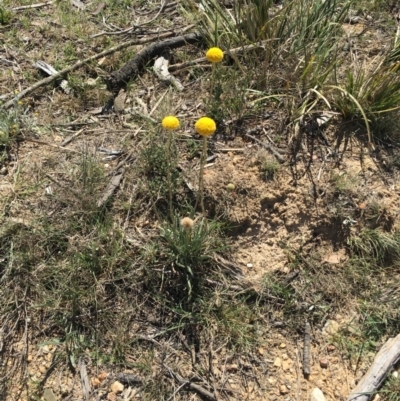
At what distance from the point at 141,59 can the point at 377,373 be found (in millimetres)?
2638

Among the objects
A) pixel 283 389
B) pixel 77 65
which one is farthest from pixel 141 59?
pixel 283 389

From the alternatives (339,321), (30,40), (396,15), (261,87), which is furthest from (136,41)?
(339,321)

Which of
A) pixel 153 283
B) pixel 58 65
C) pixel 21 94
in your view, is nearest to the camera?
pixel 153 283

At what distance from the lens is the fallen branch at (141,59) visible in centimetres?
318

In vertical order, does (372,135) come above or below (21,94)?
above

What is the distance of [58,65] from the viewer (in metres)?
3.33

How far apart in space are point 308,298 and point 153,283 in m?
0.91

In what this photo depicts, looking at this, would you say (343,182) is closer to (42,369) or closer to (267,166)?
(267,166)

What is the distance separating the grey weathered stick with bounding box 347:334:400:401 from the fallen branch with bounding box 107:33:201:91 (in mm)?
2496

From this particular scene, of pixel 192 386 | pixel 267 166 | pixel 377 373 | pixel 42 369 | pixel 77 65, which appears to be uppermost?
pixel 267 166

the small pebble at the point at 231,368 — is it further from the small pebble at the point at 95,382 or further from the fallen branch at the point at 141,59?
the fallen branch at the point at 141,59

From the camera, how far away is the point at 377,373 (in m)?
2.18

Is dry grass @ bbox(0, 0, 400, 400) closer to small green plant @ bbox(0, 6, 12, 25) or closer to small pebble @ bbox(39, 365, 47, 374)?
small pebble @ bbox(39, 365, 47, 374)

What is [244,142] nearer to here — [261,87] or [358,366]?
[261,87]
